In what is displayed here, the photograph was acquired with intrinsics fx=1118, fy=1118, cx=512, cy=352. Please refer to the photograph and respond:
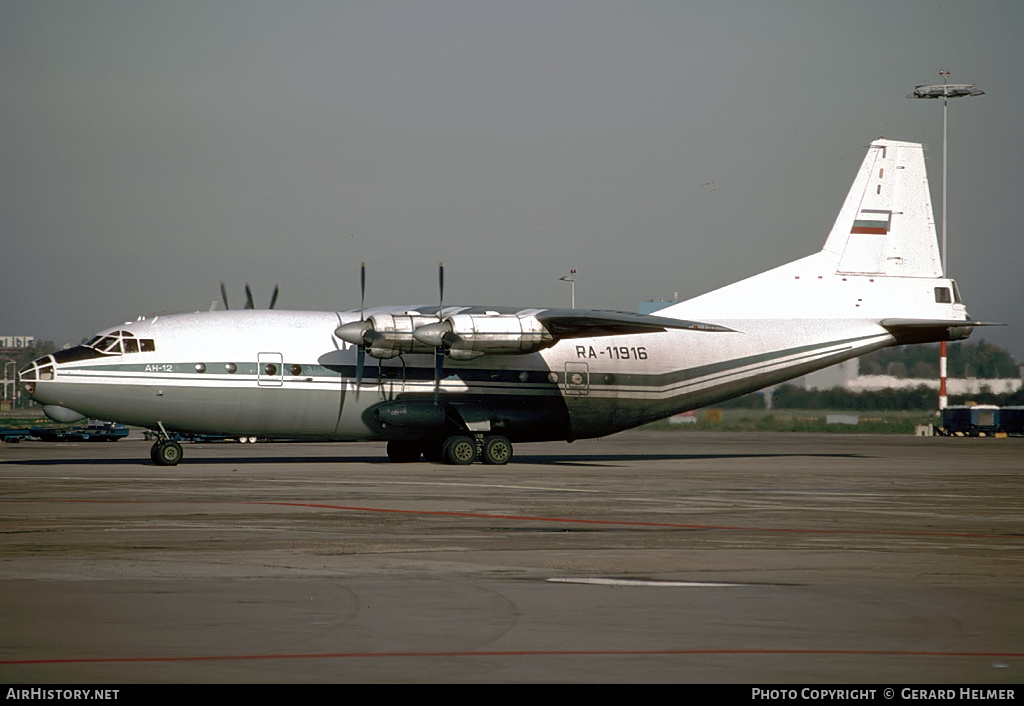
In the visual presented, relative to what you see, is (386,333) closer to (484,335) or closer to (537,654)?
Result: (484,335)

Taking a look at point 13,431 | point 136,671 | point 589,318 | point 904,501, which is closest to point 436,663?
point 136,671

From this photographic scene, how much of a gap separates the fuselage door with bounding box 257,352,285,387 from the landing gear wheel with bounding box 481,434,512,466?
5.93 m

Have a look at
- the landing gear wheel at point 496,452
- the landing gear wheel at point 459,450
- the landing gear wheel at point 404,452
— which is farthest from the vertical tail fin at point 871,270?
the landing gear wheel at point 404,452

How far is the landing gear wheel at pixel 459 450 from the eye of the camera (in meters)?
31.0

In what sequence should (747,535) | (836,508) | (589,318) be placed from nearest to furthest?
(747,535), (836,508), (589,318)

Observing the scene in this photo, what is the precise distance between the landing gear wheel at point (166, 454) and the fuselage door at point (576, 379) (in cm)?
1095

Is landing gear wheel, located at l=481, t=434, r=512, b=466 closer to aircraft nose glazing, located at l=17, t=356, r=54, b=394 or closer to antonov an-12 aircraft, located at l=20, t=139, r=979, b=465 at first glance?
antonov an-12 aircraft, located at l=20, t=139, r=979, b=465

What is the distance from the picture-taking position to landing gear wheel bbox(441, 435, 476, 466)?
31.0 metres

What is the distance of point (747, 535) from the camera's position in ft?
46.6

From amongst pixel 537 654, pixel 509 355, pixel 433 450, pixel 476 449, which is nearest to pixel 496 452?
pixel 476 449

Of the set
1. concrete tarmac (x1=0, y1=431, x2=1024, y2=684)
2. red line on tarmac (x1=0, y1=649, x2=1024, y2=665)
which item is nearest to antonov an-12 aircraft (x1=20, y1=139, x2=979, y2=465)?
concrete tarmac (x1=0, y1=431, x2=1024, y2=684)

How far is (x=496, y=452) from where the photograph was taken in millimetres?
31109
